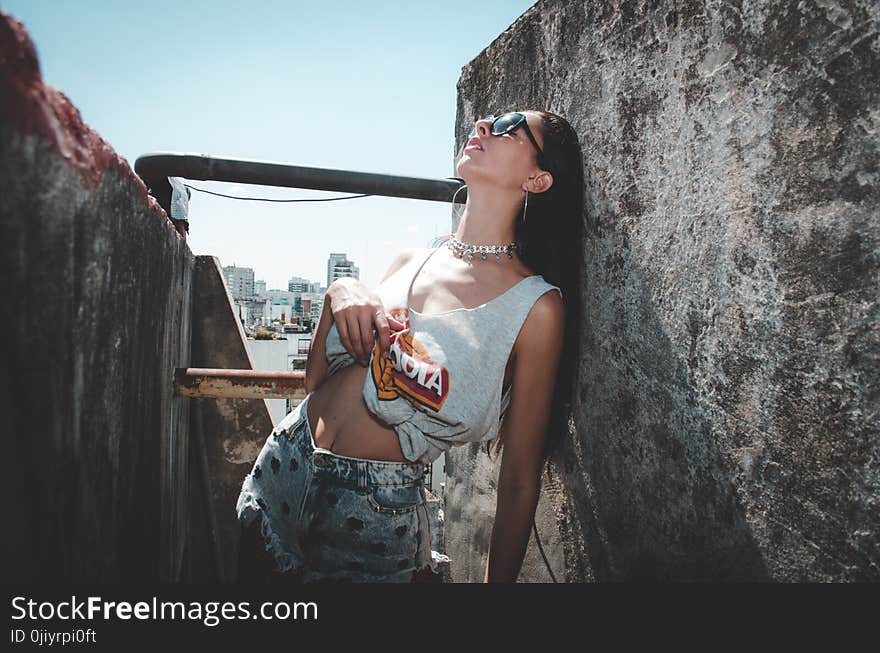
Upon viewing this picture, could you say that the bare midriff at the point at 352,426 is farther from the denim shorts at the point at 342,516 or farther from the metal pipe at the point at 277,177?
the metal pipe at the point at 277,177

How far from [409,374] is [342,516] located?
0.47m

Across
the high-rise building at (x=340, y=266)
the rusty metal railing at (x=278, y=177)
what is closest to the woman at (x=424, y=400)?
the rusty metal railing at (x=278, y=177)

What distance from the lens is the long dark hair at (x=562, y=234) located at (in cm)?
173

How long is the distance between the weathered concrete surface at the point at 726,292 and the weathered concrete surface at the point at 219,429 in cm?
241

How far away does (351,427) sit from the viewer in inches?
62.9

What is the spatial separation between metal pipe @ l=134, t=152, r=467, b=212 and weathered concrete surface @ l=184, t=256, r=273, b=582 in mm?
606

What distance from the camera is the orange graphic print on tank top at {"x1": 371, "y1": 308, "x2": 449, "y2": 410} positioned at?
60.8 inches

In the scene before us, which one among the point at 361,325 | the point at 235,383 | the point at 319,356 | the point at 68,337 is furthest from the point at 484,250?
the point at 68,337

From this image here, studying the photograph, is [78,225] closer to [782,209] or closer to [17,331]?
[17,331]

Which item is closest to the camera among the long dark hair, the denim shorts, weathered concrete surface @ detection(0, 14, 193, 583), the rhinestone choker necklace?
weathered concrete surface @ detection(0, 14, 193, 583)

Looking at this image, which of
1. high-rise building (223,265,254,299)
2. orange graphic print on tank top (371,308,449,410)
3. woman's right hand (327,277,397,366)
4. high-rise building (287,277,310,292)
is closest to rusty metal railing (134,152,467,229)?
woman's right hand (327,277,397,366)

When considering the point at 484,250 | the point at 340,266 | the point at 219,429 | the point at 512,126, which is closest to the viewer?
the point at 512,126

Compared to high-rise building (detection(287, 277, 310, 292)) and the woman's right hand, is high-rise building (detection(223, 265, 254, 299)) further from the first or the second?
the woman's right hand

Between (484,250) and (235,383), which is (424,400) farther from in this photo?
(235,383)
